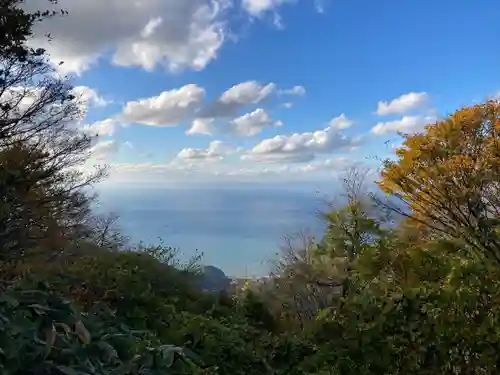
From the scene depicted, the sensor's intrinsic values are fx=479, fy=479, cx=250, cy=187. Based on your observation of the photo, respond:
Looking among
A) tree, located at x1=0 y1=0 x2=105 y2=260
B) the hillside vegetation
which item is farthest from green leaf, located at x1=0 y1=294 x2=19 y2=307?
tree, located at x1=0 y1=0 x2=105 y2=260

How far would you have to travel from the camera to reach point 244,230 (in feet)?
128

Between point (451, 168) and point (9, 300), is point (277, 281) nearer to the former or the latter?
point (451, 168)

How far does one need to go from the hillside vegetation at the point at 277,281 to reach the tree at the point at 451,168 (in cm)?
3

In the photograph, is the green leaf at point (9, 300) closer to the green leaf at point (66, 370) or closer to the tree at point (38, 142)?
the green leaf at point (66, 370)

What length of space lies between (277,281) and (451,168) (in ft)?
18.1

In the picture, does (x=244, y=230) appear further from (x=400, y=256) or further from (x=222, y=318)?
(x=400, y=256)

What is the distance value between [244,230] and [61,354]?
3821cm

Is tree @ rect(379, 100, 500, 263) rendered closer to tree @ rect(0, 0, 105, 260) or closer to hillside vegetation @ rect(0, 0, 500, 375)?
hillside vegetation @ rect(0, 0, 500, 375)

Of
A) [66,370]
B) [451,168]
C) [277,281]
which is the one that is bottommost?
[277,281]

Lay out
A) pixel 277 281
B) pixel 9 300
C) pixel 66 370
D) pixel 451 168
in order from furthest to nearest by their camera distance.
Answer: pixel 277 281
pixel 451 168
pixel 9 300
pixel 66 370

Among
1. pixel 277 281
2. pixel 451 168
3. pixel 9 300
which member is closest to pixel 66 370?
pixel 9 300

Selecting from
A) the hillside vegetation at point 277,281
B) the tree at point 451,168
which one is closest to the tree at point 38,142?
the hillside vegetation at point 277,281

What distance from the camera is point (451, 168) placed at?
28.3 feet

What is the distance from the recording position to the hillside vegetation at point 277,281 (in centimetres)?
105
